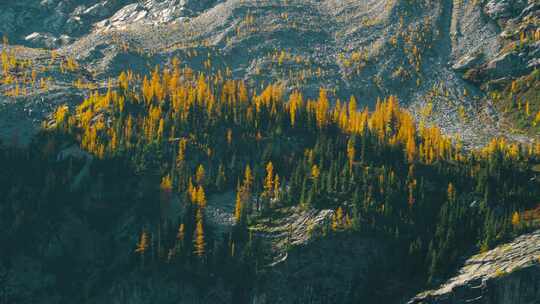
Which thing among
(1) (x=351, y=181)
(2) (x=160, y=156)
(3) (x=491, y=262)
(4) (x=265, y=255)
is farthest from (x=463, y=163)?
(2) (x=160, y=156)

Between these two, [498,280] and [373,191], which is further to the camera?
[373,191]

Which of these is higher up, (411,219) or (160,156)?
(160,156)

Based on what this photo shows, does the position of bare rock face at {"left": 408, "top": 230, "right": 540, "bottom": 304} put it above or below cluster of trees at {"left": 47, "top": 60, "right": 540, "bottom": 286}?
below

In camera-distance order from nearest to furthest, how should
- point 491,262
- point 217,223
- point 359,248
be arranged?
point 491,262
point 359,248
point 217,223

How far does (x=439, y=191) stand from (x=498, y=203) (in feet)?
45.6

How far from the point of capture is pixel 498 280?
475 ft

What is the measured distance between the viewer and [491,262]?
5886 inches

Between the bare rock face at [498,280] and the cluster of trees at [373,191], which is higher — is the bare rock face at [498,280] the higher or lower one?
the lower one

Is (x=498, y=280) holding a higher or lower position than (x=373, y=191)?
lower

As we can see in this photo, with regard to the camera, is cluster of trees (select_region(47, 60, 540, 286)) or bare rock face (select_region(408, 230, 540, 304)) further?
cluster of trees (select_region(47, 60, 540, 286))

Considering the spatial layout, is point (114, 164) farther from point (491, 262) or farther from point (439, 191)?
point (491, 262)

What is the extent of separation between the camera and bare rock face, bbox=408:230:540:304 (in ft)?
472

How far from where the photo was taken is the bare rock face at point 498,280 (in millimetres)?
144000

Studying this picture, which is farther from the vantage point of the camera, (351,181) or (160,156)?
(160,156)
